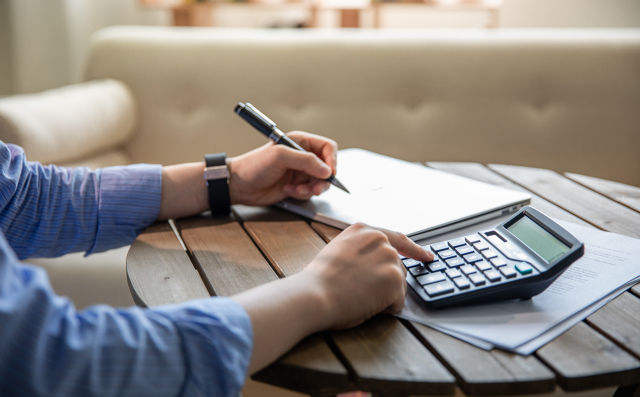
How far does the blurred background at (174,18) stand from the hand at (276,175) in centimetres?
222

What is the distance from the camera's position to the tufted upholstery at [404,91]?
181cm

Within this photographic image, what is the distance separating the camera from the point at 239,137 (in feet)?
6.28

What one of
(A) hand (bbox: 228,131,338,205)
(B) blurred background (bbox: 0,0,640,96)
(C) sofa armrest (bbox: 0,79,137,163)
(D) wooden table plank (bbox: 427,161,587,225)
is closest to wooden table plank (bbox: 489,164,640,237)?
(D) wooden table plank (bbox: 427,161,587,225)

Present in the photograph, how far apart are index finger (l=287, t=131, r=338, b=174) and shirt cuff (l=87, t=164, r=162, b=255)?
0.25 meters

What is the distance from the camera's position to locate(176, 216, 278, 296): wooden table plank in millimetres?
685

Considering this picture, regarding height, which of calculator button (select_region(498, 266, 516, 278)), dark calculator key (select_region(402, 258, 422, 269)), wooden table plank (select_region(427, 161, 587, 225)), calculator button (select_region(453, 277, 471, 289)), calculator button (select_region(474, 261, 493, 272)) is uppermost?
calculator button (select_region(498, 266, 516, 278))

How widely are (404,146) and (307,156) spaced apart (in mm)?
1034

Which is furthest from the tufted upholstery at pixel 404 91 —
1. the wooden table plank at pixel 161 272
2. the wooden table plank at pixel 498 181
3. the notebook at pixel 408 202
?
the wooden table plank at pixel 161 272

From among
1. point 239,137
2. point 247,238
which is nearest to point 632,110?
point 239,137

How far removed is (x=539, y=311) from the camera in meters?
0.59

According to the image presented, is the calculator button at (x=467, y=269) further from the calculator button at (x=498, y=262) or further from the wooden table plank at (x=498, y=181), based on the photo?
the wooden table plank at (x=498, y=181)

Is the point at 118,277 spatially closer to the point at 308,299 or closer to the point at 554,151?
the point at 308,299

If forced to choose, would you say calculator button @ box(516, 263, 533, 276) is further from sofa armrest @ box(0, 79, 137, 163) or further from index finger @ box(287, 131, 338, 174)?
sofa armrest @ box(0, 79, 137, 163)

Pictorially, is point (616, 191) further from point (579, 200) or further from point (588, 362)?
point (588, 362)
